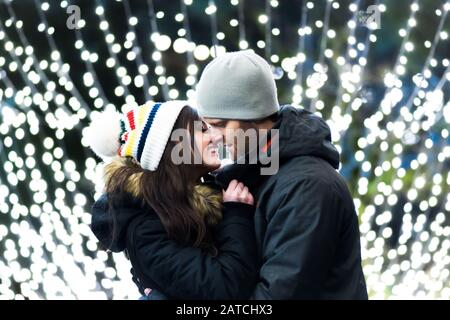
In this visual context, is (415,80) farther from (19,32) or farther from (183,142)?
(19,32)

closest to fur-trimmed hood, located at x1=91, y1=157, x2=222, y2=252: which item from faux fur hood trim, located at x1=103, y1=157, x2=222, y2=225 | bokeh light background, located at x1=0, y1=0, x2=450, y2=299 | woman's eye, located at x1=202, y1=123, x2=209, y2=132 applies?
faux fur hood trim, located at x1=103, y1=157, x2=222, y2=225

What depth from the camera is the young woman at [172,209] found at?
1041mm

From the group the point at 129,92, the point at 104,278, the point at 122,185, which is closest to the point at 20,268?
the point at 104,278

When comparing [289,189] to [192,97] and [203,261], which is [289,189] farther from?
[192,97]

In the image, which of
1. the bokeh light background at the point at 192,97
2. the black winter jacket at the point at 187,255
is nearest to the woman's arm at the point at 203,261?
the black winter jacket at the point at 187,255

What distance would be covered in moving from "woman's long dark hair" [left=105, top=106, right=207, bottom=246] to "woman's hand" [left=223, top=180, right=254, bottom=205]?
0.19 feet

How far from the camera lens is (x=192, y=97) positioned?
183cm

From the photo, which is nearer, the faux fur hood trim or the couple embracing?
the couple embracing

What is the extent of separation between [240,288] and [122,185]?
272 millimetres

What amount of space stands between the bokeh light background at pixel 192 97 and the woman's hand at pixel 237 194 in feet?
2.53

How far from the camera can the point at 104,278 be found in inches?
77.9

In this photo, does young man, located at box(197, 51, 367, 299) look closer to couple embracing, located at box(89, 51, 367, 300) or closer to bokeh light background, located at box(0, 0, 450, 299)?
couple embracing, located at box(89, 51, 367, 300)

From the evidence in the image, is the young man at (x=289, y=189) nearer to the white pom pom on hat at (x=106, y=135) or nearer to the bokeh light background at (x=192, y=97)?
the white pom pom on hat at (x=106, y=135)

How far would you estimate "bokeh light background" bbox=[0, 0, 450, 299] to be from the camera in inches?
73.8
